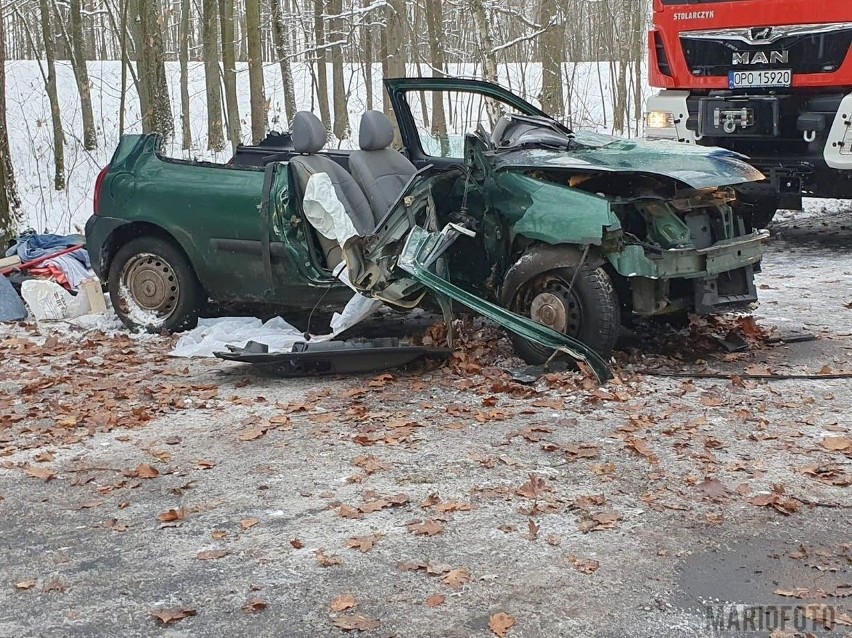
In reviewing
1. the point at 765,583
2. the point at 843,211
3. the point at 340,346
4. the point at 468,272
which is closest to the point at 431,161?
the point at 468,272

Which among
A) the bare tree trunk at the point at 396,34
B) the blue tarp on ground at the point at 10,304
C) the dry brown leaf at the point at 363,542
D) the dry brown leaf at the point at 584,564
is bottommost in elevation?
the dry brown leaf at the point at 584,564

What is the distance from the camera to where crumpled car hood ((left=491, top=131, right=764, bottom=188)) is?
6445 millimetres

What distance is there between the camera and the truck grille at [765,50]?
1003cm

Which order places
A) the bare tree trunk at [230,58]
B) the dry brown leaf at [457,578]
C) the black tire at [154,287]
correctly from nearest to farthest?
1. the dry brown leaf at [457,578]
2. the black tire at [154,287]
3. the bare tree trunk at [230,58]

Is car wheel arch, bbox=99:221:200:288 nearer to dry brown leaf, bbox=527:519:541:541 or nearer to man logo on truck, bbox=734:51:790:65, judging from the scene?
dry brown leaf, bbox=527:519:541:541

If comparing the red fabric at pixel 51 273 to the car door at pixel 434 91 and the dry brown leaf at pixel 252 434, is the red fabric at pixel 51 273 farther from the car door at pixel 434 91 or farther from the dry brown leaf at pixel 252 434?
the dry brown leaf at pixel 252 434

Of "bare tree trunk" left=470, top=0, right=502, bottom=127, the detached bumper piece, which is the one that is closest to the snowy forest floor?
the detached bumper piece

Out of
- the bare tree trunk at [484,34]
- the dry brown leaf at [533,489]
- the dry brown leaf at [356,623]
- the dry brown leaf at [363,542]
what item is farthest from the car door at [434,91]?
the bare tree trunk at [484,34]

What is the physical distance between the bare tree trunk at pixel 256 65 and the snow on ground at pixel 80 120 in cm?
215

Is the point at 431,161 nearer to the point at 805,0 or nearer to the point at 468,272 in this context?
the point at 468,272

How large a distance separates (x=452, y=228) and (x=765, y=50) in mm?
5266

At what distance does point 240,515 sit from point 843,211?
1126cm

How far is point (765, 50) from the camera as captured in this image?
10.4 meters

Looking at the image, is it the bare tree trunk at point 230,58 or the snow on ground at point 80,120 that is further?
the snow on ground at point 80,120
